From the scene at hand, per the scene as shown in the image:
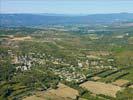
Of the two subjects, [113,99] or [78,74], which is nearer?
[113,99]

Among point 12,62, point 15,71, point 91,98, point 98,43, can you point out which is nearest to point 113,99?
point 91,98

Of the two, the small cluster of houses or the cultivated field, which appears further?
the small cluster of houses

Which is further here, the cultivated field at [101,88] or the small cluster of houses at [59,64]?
the small cluster of houses at [59,64]

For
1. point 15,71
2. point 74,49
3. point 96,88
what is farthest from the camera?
point 74,49

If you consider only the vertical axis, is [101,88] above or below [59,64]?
above

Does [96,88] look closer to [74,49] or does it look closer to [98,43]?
[74,49]

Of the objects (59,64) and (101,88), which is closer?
(101,88)

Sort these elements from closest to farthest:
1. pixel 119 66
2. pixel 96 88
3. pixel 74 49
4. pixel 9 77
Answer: pixel 96 88
pixel 9 77
pixel 119 66
pixel 74 49

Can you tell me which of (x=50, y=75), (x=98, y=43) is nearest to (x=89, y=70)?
(x=50, y=75)

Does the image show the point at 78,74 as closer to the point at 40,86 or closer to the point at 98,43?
the point at 40,86
